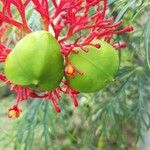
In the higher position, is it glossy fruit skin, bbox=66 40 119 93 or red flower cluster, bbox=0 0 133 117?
red flower cluster, bbox=0 0 133 117

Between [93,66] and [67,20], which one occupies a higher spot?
[67,20]

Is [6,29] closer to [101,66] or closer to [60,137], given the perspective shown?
[101,66]

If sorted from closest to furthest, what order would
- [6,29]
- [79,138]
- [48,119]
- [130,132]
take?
1. [6,29]
2. [48,119]
3. [79,138]
4. [130,132]

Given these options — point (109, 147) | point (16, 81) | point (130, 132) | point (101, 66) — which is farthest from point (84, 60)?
point (130, 132)

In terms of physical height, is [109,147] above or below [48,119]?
below
